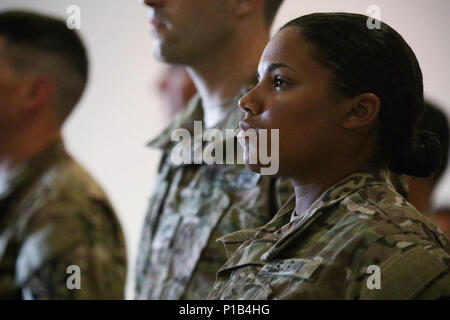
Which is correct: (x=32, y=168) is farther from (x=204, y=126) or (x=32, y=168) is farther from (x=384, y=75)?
(x=384, y=75)

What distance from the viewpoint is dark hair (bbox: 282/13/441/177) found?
3.02 feet

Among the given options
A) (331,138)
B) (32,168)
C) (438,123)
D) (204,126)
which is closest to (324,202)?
(331,138)

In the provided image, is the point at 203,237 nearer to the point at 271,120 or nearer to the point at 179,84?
the point at 271,120

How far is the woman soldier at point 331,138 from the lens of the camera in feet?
2.86

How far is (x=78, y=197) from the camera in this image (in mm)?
1641

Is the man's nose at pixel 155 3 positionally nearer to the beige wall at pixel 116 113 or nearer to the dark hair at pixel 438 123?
the dark hair at pixel 438 123

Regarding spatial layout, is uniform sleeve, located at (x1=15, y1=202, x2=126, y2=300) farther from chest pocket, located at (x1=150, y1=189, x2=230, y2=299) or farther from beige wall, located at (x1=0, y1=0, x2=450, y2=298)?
beige wall, located at (x1=0, y1=0, x2=450, y2=298)

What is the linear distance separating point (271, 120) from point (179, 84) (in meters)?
1.71

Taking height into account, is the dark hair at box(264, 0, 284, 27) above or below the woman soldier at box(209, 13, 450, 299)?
above

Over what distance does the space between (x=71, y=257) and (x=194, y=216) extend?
28 cm

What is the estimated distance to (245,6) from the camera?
5.11 feet

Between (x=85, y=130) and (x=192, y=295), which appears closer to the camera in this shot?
(x=192, y=295)

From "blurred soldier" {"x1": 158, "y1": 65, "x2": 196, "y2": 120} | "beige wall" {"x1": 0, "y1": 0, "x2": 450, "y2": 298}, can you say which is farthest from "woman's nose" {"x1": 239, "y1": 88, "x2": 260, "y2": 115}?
"blurred soldier" {"x1": 158, "y1": 65, "x2": 196, "y2": 120}

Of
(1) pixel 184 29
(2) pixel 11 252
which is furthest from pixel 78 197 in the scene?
(1) pixel 184 29
